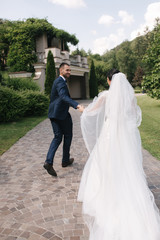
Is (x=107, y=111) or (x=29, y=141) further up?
(x=107, y=111)

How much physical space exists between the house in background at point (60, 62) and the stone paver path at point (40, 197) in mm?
15797

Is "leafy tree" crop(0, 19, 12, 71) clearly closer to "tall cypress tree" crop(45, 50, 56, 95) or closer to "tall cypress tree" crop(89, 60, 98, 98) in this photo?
"tall cypress tree" crop(45, 50, 56, 95)

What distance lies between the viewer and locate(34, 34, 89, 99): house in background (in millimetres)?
21609

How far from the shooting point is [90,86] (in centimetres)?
3050

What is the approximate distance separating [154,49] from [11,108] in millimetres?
11357

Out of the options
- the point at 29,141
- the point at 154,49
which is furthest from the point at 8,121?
the point at 154,49

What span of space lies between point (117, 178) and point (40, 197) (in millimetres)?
1520

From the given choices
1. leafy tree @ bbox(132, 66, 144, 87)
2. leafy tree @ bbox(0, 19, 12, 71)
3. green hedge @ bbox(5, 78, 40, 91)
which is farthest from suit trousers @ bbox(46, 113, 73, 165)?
leafy tree @ bbox(132, 66, 144, 87)

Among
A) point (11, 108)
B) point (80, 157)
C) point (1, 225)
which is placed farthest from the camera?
point (11, 108)

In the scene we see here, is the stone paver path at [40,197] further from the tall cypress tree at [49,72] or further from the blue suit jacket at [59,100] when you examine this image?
the tall cypress tree at [49,72]

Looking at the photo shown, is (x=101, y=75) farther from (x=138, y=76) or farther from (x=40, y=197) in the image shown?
(x=40, y=197)

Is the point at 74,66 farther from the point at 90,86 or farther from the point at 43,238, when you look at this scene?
the point at 43,238

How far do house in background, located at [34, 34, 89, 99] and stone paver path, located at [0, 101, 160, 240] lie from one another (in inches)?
622

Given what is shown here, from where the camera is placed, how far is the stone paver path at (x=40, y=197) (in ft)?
8.89
